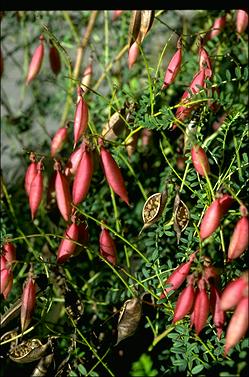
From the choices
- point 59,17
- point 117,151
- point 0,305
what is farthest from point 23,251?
point 59,17

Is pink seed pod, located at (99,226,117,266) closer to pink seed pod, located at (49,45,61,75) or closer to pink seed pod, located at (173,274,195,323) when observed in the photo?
pink seed pod, located at (173,274,195,323)

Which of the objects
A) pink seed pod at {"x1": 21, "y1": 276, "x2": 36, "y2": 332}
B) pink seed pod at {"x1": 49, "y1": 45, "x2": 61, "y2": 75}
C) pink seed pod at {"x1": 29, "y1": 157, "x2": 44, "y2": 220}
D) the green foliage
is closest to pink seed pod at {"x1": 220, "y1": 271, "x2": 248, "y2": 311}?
the green foliage

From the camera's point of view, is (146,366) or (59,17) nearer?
(146,366)

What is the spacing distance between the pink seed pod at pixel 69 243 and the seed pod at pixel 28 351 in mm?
140

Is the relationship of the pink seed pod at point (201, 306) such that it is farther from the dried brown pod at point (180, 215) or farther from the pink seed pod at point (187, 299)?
the dried brown pod at point (180, 215)

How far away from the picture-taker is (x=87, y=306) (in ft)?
4.79

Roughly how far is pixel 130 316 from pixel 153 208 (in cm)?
16

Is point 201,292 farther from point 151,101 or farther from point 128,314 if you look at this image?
point 151,101

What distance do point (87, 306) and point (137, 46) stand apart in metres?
0.57

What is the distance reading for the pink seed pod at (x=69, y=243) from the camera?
1090 mm

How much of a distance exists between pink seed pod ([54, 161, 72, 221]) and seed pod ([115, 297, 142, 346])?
0.17 metres

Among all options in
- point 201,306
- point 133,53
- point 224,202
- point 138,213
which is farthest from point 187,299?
point 138,213

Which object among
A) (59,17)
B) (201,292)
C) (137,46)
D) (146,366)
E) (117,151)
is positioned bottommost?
(146,366)

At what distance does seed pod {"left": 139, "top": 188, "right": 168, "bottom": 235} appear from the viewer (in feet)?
3.48
